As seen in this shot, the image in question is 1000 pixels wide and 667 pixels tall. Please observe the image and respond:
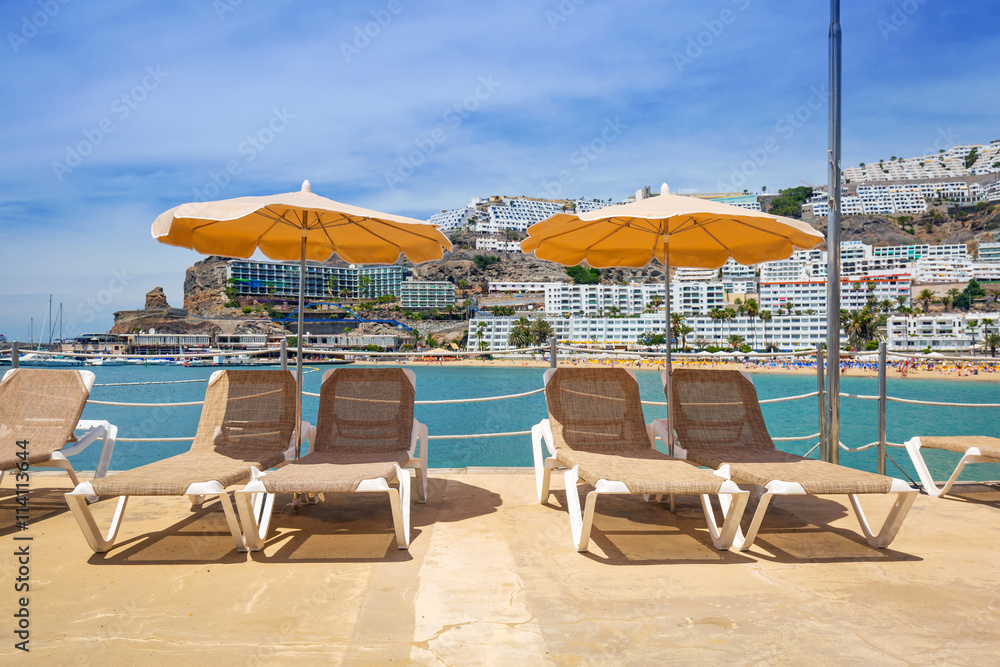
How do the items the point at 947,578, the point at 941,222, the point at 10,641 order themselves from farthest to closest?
the point at 941,222 < the point at 947,578 < the point at 10,641

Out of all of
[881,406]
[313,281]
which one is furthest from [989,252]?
[881,406]

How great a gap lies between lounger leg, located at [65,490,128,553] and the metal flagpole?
383cm

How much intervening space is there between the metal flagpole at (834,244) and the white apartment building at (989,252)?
118025 millimetres

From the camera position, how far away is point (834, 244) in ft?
12.1

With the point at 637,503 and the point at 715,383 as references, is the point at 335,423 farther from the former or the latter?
the point at 715,383

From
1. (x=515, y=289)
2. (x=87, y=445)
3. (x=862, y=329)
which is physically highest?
(x=515, y=289)

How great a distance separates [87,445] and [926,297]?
317 ft

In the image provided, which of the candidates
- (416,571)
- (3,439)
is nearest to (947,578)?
(416,571)

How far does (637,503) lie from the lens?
11.5 feet

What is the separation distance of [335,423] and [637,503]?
1821 mm

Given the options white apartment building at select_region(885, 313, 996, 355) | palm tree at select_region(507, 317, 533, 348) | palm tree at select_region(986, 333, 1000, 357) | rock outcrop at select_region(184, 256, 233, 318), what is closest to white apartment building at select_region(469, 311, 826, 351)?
palm tree at select_region(507, 317, 533, 348)

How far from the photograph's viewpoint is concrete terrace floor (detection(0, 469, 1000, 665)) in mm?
1692

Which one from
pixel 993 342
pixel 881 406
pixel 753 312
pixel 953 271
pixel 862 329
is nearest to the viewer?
pixel 881 406

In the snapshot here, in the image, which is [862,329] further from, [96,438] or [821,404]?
[96,438]
